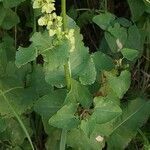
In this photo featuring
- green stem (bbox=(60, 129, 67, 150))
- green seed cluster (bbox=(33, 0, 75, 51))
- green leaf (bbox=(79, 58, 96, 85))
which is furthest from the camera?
green stem (bbox=(60, 129, 67, 150))

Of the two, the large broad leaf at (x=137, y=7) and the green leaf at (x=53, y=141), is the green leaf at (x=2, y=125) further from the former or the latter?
the large broad leaf at (x=137, y=7)

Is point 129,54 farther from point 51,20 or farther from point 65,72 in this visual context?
point 51,20

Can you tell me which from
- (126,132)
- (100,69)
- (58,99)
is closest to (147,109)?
(126,132)

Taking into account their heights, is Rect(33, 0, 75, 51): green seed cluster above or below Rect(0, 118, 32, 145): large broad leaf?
above

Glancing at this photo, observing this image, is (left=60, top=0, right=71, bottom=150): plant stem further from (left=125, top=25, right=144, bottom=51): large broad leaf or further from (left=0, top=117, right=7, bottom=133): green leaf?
(left=125, top=25, right=144, bottom=51): large broad leaf

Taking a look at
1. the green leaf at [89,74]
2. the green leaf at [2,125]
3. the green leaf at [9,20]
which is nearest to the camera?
the green leaf at [89,74]

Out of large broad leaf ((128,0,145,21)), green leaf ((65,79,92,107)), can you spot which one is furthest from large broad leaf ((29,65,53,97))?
large broad leaf ((128,0,145,21))

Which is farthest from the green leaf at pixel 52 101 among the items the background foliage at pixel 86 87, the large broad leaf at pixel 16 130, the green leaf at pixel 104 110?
the large broad leaf at pixel 16 130
